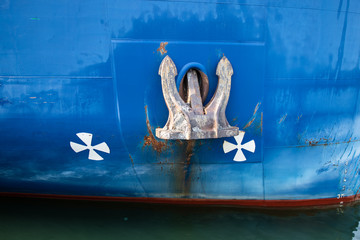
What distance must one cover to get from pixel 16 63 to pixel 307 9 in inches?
116

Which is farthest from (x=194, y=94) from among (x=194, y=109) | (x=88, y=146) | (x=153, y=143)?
(x=88, y=146)

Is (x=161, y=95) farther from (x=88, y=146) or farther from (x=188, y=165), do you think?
→ (x=88, y=146)

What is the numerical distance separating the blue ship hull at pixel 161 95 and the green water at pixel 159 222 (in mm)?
188

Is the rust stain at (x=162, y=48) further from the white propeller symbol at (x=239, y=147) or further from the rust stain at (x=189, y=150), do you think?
the white propeller symbol at (x=239, y=147)

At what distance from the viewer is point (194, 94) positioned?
8.72ft

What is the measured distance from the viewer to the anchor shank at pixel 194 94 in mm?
2604

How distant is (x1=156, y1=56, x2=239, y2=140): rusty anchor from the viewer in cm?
251

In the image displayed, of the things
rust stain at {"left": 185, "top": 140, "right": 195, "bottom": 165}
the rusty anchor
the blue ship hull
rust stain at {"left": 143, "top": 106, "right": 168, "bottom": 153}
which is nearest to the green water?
the blue ship hull

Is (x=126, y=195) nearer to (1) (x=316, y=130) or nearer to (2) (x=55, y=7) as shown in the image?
(2) (x=55, y=7)

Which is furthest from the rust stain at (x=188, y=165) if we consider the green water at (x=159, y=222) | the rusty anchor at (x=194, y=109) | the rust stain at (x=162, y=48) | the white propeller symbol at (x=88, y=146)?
the rust stain at (x=162, y=48)

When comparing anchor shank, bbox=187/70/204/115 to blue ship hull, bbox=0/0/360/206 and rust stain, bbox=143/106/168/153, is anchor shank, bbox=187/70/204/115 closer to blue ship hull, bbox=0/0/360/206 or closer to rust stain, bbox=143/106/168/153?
blue ship hull, bbox=0/0/360/206

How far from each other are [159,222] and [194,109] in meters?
1.32

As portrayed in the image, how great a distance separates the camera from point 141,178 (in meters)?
3.03

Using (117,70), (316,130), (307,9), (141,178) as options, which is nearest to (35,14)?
(117,70)
